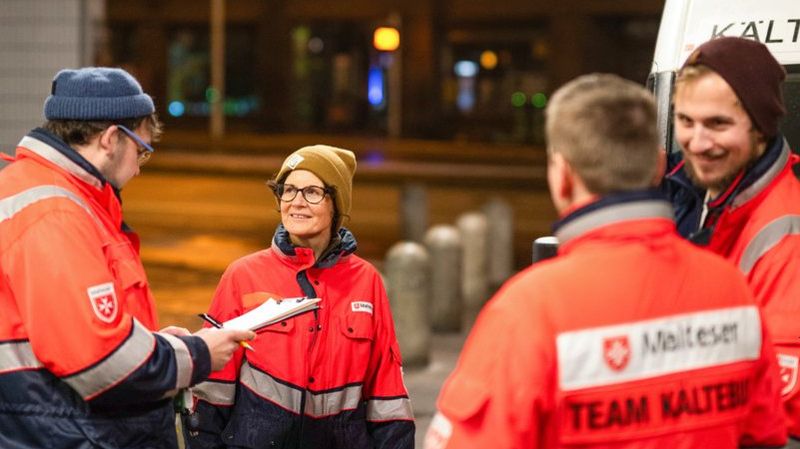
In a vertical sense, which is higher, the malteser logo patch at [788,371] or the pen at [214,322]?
the malteser logo patch at [788,371]

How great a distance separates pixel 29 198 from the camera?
3.53 m

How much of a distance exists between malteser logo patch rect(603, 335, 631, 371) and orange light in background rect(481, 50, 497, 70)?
40.6 m

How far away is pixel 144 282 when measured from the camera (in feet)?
12.2

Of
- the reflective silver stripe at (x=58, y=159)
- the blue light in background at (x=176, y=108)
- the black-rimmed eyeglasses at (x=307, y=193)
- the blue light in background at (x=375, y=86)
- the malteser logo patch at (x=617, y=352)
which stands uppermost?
the reflective silver stripe at (x=58, y=159)

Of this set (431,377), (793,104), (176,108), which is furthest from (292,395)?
(176,108)

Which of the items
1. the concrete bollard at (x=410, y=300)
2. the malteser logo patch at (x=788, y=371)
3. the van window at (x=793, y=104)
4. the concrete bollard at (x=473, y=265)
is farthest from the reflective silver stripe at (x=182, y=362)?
the concrete bollard at (x=473, y=265)

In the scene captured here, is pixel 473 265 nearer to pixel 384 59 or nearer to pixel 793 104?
pixel 793 104

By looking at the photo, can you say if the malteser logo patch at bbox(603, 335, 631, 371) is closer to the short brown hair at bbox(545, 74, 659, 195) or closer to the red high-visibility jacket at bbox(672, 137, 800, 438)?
the short brown hair at bbox(545, 74, 659, 195)

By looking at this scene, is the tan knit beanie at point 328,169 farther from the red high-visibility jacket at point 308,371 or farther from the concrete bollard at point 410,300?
the concrete bollard at point 410,300

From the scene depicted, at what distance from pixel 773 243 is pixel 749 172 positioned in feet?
0.73

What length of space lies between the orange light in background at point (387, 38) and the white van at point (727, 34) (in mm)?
38621

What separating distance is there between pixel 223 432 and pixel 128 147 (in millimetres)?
1092

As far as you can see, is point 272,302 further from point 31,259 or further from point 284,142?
point 284,142

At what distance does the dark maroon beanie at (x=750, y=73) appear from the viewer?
3.22m
